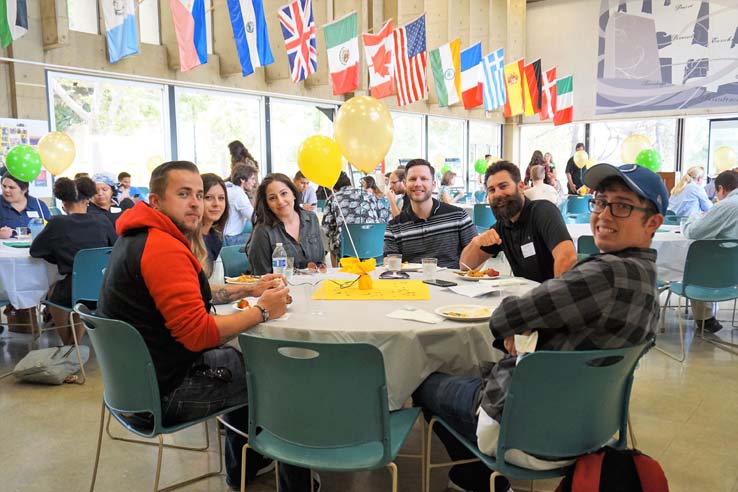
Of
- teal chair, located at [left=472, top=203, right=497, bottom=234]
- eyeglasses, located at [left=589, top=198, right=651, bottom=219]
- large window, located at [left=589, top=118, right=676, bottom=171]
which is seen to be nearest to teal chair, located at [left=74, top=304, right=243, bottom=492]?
eyeglasses, located at [left=589, top=198, right=651, bottom=219]

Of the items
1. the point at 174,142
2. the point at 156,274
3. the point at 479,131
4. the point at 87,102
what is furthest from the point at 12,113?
the point at 479,131

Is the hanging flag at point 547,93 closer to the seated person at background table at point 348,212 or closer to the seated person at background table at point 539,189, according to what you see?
the seated person at background table at point 539,189

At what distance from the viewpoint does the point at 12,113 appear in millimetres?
8000

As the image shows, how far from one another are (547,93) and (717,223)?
1147cm

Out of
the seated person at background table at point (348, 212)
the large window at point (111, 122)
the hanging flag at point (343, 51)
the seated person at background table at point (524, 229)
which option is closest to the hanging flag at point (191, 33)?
the large window at point (111, 122)

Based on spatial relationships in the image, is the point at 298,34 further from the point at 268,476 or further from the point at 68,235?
the point at 268,476

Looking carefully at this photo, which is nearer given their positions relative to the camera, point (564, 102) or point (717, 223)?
point (717, 223)

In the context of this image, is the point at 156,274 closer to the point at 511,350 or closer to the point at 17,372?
the point at 511,350

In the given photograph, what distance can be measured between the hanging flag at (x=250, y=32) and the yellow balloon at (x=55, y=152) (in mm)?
2903

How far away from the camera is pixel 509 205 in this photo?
10.4 ft

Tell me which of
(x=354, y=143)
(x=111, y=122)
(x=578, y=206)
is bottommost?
(x=578, y=206)

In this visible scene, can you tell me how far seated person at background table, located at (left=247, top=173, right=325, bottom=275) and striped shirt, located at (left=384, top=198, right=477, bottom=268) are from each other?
2.01 feet

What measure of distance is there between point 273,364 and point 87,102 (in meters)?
8.57

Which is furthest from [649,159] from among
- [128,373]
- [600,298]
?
[128,373]
